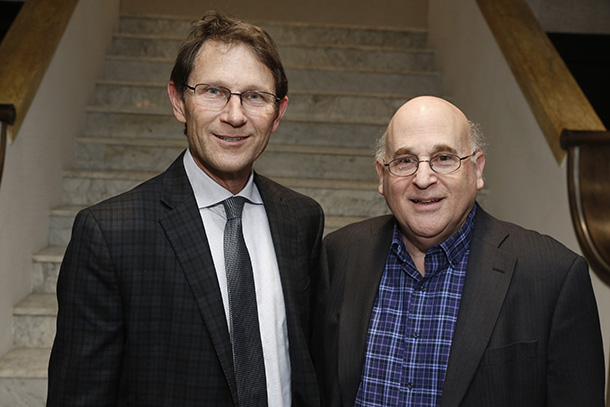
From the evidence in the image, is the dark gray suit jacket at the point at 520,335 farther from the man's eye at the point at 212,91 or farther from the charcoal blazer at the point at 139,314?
the man's eye at the point at 212,91

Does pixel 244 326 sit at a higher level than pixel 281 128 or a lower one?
lower

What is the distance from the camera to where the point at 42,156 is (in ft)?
10.2

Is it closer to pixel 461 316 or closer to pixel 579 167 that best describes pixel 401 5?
pixel 579 167

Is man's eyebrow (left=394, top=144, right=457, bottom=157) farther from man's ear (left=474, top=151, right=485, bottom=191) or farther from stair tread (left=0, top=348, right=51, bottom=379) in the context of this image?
stair tread (left=0, top=348, right=51, bottom=379)

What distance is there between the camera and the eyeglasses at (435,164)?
1.40 metres

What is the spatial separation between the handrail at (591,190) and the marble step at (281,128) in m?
1.63

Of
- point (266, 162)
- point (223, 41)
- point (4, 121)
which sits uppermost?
point (266, 162)

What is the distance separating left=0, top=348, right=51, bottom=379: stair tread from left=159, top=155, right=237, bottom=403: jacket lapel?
4.94 ft

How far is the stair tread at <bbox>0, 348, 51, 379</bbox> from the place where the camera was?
2.54 metres

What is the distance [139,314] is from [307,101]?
10.3 ft

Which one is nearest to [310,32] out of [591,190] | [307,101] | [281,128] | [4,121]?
[307,101]

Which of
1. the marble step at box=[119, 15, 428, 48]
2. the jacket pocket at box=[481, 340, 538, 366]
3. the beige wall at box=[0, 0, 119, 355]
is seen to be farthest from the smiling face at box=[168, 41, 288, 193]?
the marble step at box=[119, 15, 428, 48]

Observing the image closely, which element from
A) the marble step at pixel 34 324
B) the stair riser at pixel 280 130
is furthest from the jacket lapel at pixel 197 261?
the stair riser at pixel 280 130

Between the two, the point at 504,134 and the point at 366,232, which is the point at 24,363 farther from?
the point at 504,134
